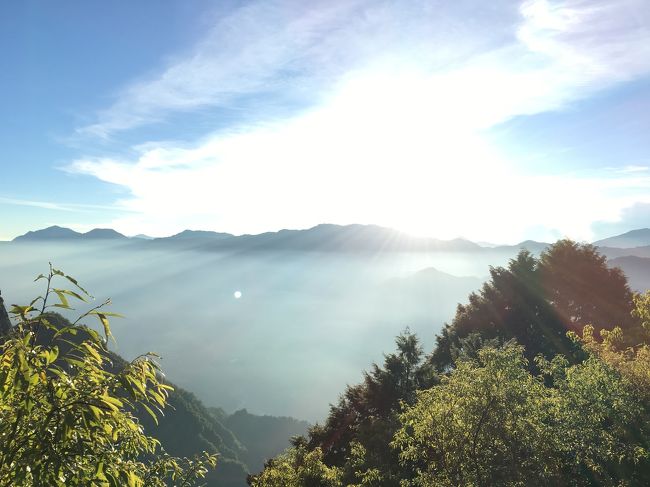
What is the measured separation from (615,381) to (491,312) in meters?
39.9

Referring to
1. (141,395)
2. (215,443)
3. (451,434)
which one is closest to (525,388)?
(451,434)

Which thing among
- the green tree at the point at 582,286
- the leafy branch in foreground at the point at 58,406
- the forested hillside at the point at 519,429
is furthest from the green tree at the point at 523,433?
the green tree at the point at 582,286

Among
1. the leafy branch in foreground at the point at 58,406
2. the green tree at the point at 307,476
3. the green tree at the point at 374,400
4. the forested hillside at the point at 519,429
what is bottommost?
the green tree at the point at 374,400

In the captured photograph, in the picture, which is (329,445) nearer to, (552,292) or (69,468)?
(69,468)

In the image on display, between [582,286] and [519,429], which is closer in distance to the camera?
[519,429]

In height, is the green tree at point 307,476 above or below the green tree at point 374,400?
above

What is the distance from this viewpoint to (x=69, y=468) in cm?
388

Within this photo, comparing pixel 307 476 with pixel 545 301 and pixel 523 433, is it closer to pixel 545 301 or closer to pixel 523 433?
pixel 523 433

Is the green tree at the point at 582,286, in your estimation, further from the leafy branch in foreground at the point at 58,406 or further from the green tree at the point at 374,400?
the leafy branch in foreground at the point at 58,406

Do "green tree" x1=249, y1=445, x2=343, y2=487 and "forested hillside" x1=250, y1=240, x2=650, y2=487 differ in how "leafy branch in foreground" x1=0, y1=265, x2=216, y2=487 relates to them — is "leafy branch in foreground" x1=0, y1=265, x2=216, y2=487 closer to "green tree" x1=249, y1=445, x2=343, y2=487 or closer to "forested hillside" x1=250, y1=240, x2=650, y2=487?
"forested hillside" x1=250, y1=240, x2=650, y2=487

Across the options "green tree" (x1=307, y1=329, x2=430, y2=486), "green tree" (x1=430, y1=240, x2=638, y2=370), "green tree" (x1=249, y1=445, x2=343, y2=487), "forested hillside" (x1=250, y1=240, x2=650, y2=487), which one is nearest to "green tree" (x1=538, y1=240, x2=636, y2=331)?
"green tree" (x1=430, y1=240, x2=638, y2=370)

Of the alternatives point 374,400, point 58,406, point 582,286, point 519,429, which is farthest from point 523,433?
point 582,286

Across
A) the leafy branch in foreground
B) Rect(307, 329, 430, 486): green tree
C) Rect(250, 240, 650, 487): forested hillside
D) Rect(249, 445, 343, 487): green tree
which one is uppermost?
the leafy branch in foreground

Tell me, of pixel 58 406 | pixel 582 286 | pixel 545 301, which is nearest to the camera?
pixel 58 406
